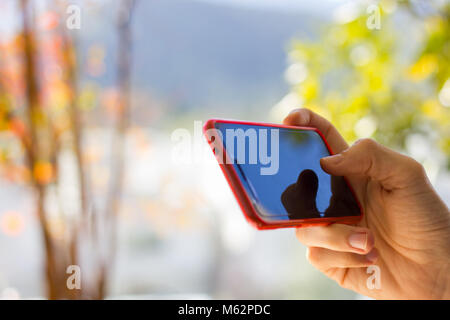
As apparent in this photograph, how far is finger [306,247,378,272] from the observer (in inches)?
26.7

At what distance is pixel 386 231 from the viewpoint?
2.32 feet

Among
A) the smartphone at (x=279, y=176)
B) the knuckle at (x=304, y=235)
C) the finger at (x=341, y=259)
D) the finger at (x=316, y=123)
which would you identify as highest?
the finger at (x=316, y=123)

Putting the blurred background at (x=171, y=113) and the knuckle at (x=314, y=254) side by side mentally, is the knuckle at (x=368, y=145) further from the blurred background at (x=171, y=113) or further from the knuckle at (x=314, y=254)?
the blurred background at (x=171, y=113)

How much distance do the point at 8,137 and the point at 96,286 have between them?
668 mm

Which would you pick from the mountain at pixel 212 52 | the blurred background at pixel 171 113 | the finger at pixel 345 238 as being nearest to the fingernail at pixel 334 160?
the finger at pixel 345 238

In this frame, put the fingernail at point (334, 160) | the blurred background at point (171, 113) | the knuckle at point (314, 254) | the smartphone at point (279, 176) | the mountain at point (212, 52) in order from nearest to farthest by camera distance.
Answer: the smartphone at point (279, 176), the fingernail at point (334, 160), the knuckle at point (314, 254), the blurred background at point (171, 113), the mountain at point (212, 52)

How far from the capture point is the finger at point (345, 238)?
60 cm

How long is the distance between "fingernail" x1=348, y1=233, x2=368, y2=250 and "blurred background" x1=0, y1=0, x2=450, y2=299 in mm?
652

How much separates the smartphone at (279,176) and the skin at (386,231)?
31mm

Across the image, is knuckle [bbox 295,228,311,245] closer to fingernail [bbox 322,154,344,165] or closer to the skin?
the skin

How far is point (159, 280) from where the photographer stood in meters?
2.16

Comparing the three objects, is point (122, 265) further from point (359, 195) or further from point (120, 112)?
Answer: point (359, 195)

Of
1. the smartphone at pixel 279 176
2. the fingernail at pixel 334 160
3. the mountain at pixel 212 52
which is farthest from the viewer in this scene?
the mountain at pixel 212 52

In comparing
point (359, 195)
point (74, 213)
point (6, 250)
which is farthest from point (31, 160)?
point (359, 195)
